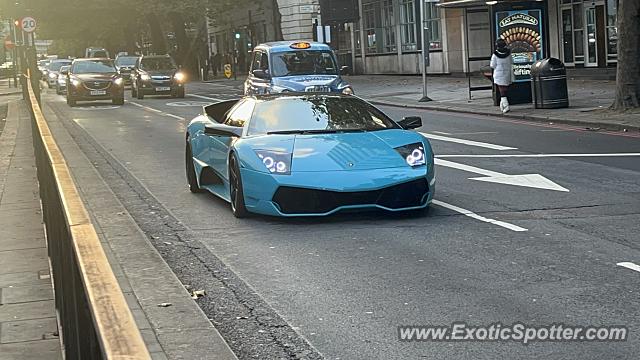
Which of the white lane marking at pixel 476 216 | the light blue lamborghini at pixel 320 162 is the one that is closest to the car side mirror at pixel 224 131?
the light blue lamborghini at pixel 320 162

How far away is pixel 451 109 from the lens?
26.5 m

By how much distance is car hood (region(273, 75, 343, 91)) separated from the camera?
21.8 m

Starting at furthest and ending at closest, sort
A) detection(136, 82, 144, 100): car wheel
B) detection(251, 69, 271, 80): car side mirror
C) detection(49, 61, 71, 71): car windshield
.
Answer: detection(49, 61, 71, 71): car windshield → detection(136, 82, 144, 100): car wheel → detection(251, 69, 271, 80): car side mirror

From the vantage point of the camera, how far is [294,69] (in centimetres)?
2247

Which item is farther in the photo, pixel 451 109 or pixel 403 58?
pixel 403 58

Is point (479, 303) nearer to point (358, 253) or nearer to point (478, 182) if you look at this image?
point (358, 253)

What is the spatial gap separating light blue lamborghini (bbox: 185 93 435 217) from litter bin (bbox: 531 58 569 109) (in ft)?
44.7

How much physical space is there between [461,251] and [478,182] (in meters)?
4.26

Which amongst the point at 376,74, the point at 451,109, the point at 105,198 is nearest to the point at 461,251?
the point at 105,198

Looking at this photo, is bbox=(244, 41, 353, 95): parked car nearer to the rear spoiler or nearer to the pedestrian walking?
the pedestrian walking

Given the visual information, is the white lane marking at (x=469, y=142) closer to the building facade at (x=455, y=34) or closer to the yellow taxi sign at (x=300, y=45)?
the yellow taxi sign at (x=300, y=45)

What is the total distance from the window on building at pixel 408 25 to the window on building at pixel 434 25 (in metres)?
Result: 1.52

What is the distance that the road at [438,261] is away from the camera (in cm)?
592

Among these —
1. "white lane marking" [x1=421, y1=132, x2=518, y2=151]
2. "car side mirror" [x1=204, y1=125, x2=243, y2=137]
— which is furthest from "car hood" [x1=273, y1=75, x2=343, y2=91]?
"car side mirror" [x1=204, y1=125, x2=243, y2=137]
